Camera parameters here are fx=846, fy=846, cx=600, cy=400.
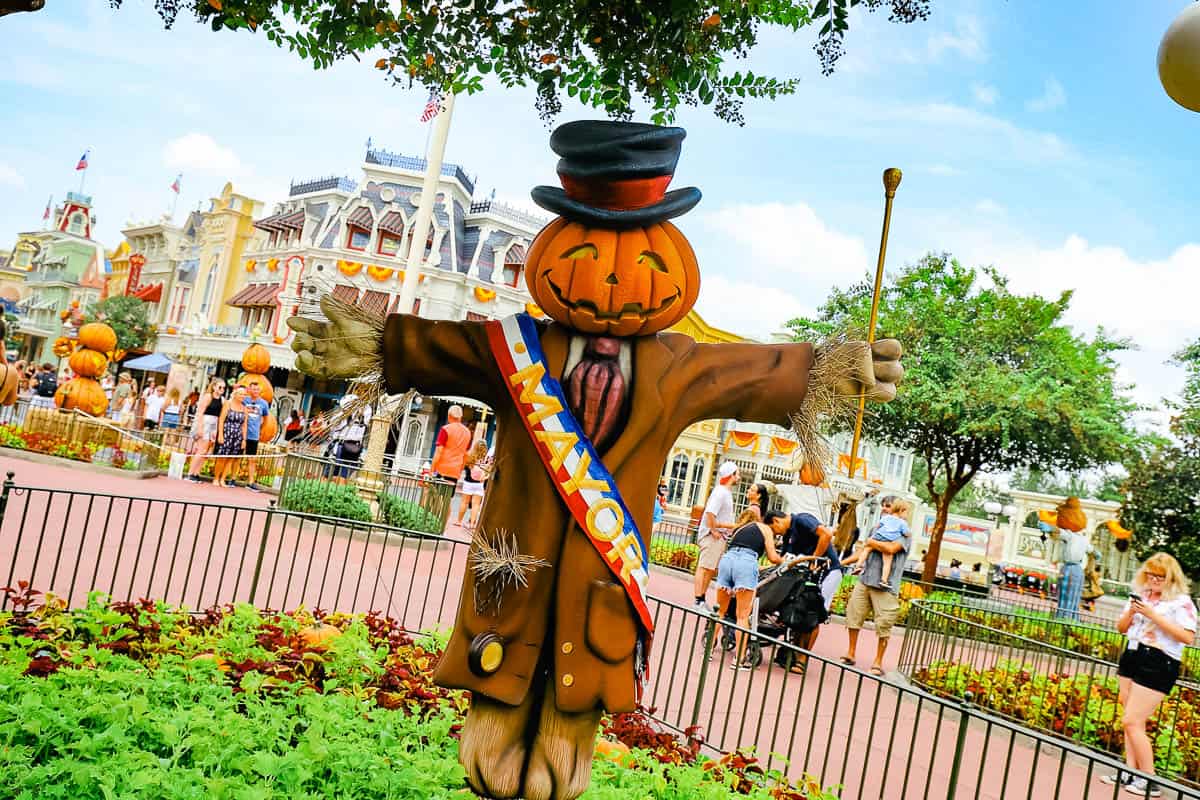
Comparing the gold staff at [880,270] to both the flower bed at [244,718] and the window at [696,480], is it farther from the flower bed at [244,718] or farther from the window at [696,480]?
the window at [696,480]

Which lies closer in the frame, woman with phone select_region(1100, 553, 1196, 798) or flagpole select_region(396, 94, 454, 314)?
woman with phone select_region(1100, 553, 1196, 798)

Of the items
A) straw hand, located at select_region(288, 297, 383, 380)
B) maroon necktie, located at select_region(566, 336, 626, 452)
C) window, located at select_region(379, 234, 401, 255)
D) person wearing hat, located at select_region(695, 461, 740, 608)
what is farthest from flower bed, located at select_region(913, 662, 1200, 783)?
window, located at select_region(379, 234, 401, 255)

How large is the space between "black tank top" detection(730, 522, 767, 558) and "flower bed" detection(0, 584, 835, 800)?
8.60 feet

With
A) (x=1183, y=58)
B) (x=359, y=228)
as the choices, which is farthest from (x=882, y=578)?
(x=359, y=228)

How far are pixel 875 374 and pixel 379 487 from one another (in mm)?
10173

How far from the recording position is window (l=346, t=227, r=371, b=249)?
29.6m

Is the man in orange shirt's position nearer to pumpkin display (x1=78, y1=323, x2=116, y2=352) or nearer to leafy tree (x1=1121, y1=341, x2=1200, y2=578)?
pumpkin display (x1=78, y1=323, x2=116, y2=352)

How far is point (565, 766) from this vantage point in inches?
104

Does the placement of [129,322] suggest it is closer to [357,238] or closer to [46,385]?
[357,238]

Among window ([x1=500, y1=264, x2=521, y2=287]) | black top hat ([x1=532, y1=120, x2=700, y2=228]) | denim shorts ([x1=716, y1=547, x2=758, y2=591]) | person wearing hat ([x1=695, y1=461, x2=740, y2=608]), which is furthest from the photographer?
window ([x1=500, y1=264, x2=521, y2=287])

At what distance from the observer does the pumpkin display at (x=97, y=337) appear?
46.0 feet

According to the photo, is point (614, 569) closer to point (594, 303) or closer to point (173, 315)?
point (594, 303)

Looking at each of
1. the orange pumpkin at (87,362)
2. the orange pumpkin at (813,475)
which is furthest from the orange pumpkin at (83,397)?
the orange pumpkin at (813,475)

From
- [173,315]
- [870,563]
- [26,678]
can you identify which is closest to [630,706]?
[26,678]
